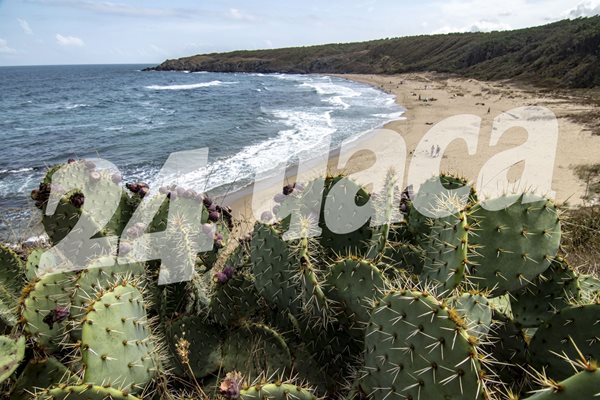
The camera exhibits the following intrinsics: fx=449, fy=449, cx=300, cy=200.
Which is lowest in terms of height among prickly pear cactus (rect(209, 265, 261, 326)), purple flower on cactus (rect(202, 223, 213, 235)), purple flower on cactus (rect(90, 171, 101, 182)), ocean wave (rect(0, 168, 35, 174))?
ocean wave (rect(0, 168, 35, 174))

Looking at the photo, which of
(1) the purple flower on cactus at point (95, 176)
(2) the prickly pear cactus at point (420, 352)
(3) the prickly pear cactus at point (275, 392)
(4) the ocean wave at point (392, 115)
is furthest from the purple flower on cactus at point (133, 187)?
(4) the ocean wave at point (392, 115)

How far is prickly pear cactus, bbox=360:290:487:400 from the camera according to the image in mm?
1574

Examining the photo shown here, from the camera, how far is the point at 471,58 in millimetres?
58312

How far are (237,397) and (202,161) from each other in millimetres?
16897

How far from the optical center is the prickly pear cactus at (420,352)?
5.16ft

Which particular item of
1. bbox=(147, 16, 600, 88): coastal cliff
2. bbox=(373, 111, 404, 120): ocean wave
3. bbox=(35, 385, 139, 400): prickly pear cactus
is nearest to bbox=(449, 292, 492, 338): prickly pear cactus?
bbox=(35, 385, 139, 400): prickly pear cactus

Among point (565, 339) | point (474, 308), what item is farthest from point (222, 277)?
point (565, 339)

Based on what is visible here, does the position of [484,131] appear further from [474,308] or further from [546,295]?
[474,308]

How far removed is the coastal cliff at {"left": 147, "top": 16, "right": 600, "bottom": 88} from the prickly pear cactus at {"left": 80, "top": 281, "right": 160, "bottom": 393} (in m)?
36.6

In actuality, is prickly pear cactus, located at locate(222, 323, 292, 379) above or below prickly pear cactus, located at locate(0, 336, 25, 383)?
below

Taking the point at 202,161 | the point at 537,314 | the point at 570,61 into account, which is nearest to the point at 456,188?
the point at 537,314

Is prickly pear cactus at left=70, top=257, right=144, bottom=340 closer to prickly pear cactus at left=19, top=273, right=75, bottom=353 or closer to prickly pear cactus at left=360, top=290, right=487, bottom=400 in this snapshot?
prickly pear cactus at left=19, top=273, right=75, bottom=353

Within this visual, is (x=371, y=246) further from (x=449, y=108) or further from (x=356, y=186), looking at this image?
(x=449, y=108)

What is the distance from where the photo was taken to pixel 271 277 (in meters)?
2.82
